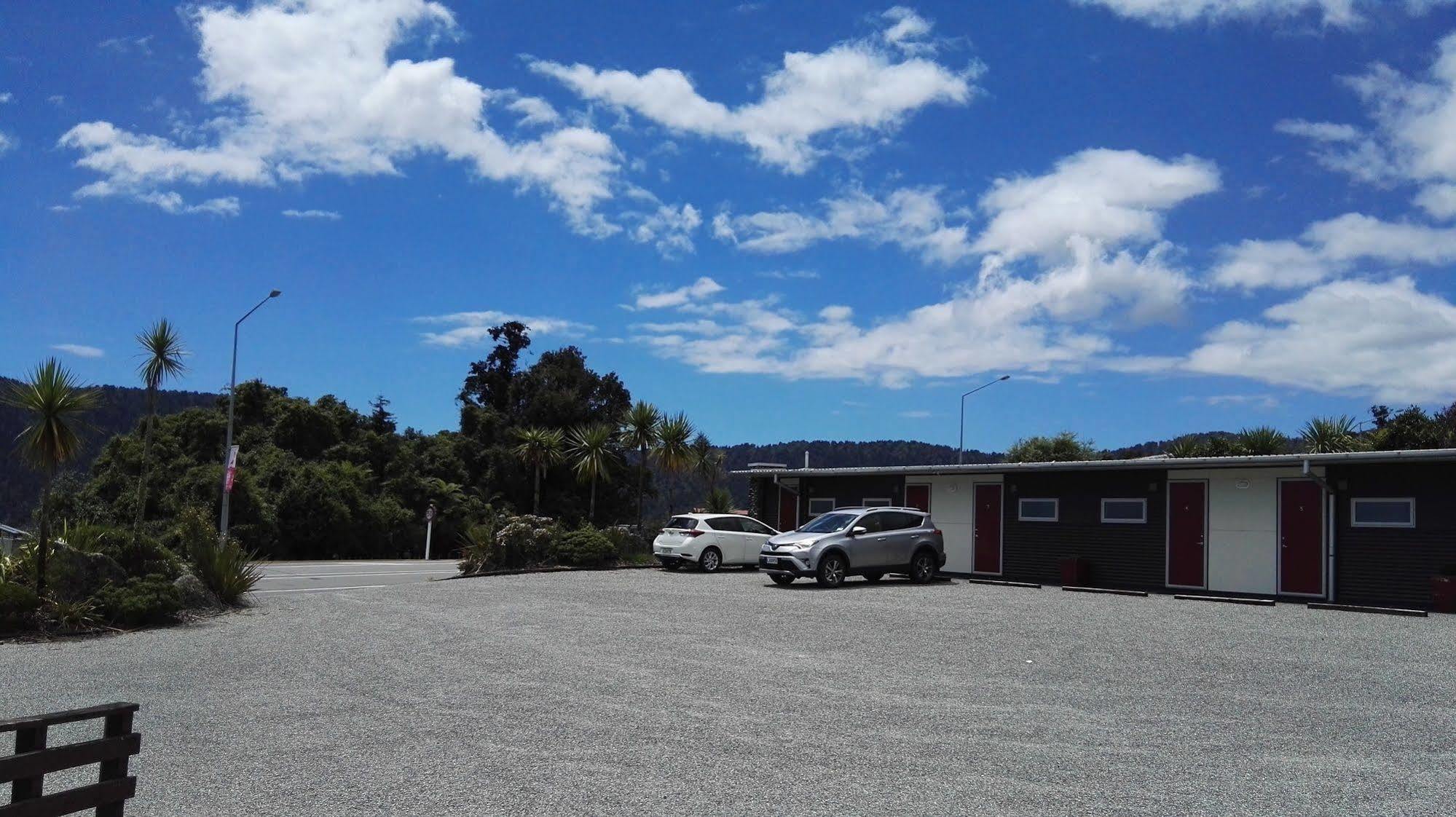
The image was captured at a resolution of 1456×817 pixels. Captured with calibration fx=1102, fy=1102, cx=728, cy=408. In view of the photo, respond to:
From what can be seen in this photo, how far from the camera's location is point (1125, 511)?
2291 cm

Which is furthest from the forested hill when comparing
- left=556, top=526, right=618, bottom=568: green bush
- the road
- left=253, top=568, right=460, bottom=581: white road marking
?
left=556, top=526, right=618, bottom=568: green bush

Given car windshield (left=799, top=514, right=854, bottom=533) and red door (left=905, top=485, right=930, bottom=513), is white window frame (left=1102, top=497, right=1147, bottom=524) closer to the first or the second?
red door (left=905, top=485, right=930, bottom=513)

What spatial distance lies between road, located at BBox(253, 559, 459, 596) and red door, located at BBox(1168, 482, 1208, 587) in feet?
51.2

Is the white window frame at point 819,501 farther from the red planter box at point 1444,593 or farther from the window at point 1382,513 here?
the red planter box at point 1444,593

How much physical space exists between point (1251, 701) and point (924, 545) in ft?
42.6

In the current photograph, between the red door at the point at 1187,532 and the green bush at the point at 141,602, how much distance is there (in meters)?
17.8

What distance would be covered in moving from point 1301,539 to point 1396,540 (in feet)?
5.22

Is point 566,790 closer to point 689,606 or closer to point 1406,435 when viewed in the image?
point 689,606

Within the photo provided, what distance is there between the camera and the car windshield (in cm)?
2172

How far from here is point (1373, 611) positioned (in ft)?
58.4

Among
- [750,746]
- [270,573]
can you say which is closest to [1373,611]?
[750,746]

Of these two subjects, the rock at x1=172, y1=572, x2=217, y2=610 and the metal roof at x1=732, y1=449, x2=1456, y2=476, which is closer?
the rock at x1=172, y1=572, x2=217, y2=610

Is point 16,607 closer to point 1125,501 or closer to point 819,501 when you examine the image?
point 1125,501

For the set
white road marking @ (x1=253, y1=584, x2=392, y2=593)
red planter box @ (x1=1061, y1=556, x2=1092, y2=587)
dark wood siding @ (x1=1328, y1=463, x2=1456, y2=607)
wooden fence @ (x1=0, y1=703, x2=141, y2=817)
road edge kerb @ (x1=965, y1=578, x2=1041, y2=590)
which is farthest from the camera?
red planter box @ (x1=1061, y1=556, x2=1092, y2=587)
